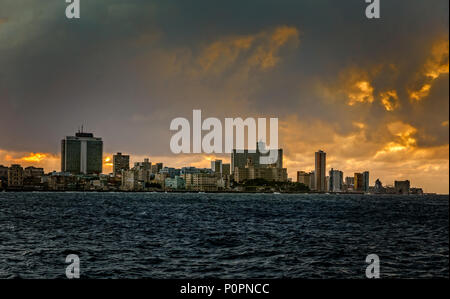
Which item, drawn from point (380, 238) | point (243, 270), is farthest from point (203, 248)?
point (380, 238)

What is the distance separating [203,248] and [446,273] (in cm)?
1894
